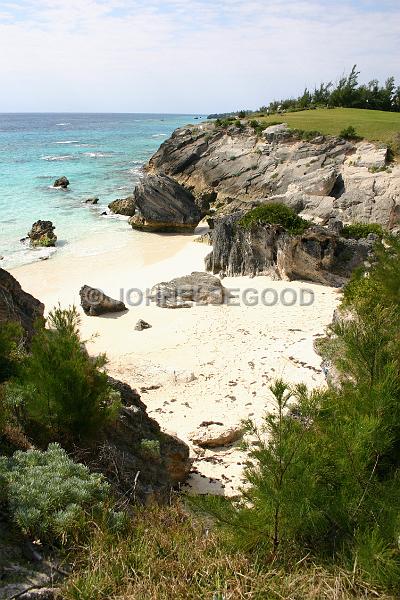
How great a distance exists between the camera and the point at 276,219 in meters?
21.5

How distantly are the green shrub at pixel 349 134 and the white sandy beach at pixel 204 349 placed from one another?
20.6m

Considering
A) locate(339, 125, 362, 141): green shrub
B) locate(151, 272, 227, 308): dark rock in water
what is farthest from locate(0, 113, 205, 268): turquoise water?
locate(339, 125, 362, 141): green shrub

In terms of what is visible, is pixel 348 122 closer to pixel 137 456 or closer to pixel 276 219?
pixel 276 219

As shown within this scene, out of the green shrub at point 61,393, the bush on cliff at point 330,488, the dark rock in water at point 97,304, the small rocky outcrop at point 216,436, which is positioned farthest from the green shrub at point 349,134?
the bush on cliff at point 330,488

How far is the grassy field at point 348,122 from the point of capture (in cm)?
3700

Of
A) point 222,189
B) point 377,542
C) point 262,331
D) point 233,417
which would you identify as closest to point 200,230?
point 222,189

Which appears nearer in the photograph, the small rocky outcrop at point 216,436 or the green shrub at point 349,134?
the small rocky outcrop at point 216,436

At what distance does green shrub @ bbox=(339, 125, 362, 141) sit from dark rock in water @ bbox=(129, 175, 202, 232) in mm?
13543

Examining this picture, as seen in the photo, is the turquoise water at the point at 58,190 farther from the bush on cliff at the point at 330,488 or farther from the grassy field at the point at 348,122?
Result: the bush on cliff at the point at 330,488

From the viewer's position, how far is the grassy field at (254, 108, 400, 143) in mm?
37000

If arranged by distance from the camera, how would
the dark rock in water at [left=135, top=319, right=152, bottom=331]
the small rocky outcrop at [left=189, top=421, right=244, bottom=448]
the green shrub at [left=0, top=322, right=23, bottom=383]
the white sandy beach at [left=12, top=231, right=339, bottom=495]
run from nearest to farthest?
the green shrub at [left=0, top=322, right=23, bottom=383] → the small rocky outcrop at [left=189, top=421, right=244, bottom=448] → the white sandy beach at [left=12, top=231, right=339, bottom=495] → the dark rock in water at [left=135, top=319, right=152, bottom=331]

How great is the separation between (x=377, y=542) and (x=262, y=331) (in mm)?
12064

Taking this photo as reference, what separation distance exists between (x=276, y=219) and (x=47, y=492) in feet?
60.0

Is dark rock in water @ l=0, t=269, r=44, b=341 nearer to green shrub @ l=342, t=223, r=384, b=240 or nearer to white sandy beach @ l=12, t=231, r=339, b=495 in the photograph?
white sandy beach @ l=12, t=231, r=339, b=495
